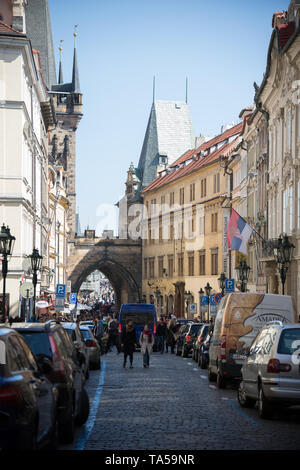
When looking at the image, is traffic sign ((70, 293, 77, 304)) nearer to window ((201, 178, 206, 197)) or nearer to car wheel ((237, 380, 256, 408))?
window ((201, 178, 206, 197))

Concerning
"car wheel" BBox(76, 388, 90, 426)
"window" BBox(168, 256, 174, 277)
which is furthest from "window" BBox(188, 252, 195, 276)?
"car wheel" BBox(76, 388, 90, 426)

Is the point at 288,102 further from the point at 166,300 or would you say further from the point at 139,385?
the point at 166,300

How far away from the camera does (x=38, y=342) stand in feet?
38.3

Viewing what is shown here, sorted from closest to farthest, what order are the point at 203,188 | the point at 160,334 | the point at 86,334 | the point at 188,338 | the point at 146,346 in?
the point at 86,334 < the point at 146,346 < the point at 188,338 < the point at 160,334 < the point at 203,188

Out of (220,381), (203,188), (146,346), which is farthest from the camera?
(203,188)

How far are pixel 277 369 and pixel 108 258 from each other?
81.7m

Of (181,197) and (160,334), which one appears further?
(181,197)

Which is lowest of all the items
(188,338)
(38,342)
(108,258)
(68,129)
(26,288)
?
(188,338)

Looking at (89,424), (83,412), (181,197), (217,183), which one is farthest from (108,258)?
(83,412)

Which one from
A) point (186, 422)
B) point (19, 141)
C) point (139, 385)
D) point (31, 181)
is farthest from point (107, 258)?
point (186, 422)

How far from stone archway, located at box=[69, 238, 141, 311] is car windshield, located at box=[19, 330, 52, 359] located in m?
83.1

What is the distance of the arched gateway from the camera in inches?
3743

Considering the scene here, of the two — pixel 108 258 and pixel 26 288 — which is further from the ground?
pixel 108 258

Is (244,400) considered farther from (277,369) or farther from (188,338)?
(188,338)
